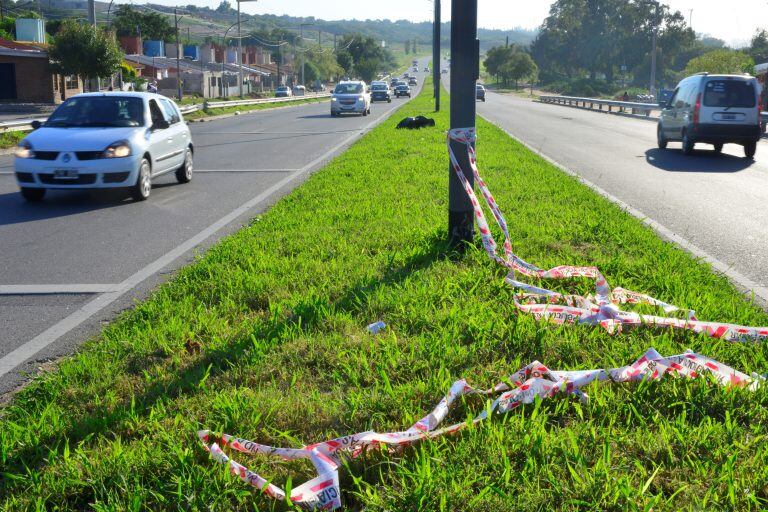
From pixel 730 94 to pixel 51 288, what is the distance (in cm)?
1710

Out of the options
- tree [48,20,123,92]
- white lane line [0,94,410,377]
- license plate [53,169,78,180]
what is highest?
tree [48,20,123,92]

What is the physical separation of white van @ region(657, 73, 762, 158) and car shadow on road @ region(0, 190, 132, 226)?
1302cm

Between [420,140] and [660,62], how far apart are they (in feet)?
433

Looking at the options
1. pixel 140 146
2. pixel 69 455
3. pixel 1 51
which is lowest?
pixel 69 455

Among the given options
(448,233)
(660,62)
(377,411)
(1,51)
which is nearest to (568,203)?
(448,233)

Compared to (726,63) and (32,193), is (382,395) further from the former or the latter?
(726,63)

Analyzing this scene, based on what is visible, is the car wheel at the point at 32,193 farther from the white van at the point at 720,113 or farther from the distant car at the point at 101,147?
the white van at the point at 720,113

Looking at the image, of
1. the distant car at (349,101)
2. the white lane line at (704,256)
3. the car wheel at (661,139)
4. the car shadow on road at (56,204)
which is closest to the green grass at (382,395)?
the white lane line at (704,256)

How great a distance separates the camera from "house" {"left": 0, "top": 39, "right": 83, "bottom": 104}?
55.0 m

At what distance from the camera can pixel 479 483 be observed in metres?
3.06

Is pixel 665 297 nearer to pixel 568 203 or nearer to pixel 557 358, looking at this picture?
pixel 557 358

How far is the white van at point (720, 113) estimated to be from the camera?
1859 centimetres

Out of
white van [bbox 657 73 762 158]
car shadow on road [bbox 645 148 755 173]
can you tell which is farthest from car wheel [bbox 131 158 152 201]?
white van [bbox 657 73 762 158]

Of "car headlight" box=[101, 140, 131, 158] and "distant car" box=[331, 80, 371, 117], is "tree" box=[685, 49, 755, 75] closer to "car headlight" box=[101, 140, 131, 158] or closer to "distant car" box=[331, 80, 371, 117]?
"distant car" box=[331, 80, 371, 117]
